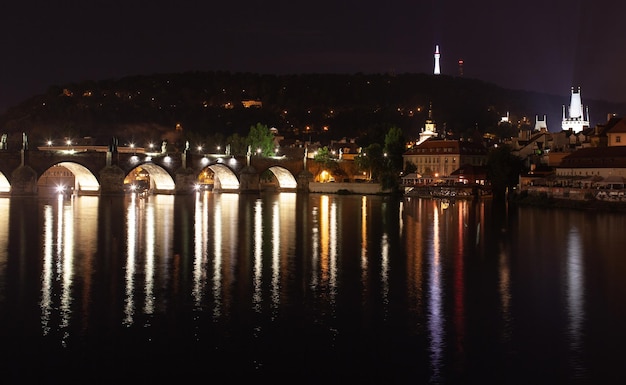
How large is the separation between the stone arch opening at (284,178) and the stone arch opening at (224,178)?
380cm

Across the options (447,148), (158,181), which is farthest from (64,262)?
(447,148)

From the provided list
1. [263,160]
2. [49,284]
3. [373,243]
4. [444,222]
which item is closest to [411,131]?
[263,160]

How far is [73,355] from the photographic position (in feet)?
39.6

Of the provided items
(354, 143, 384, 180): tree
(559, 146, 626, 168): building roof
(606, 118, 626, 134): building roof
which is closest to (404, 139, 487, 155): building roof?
(354, 143, 384, 180): tree

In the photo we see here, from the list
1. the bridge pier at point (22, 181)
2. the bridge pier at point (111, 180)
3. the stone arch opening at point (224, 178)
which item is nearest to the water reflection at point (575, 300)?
the bridge pier at point (22, 181)

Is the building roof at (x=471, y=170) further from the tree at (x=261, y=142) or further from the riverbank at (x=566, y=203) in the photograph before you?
the tree at (x=261, y=142)

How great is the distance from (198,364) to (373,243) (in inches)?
583

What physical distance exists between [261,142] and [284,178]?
15.8ft

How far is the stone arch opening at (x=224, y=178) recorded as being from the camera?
6541 cm

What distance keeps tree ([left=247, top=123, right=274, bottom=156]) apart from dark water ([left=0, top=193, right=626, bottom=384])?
141ft

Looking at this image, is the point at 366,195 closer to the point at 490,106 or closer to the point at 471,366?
the point at 471,366

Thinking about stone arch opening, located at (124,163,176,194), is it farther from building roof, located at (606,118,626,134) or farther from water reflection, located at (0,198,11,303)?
building roof, located at (606,118,626,134)

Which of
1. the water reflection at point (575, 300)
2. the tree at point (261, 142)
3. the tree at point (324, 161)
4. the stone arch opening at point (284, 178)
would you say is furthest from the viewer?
the tree at point (261, 142)

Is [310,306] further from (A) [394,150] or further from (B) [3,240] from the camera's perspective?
(A) [394,150]
